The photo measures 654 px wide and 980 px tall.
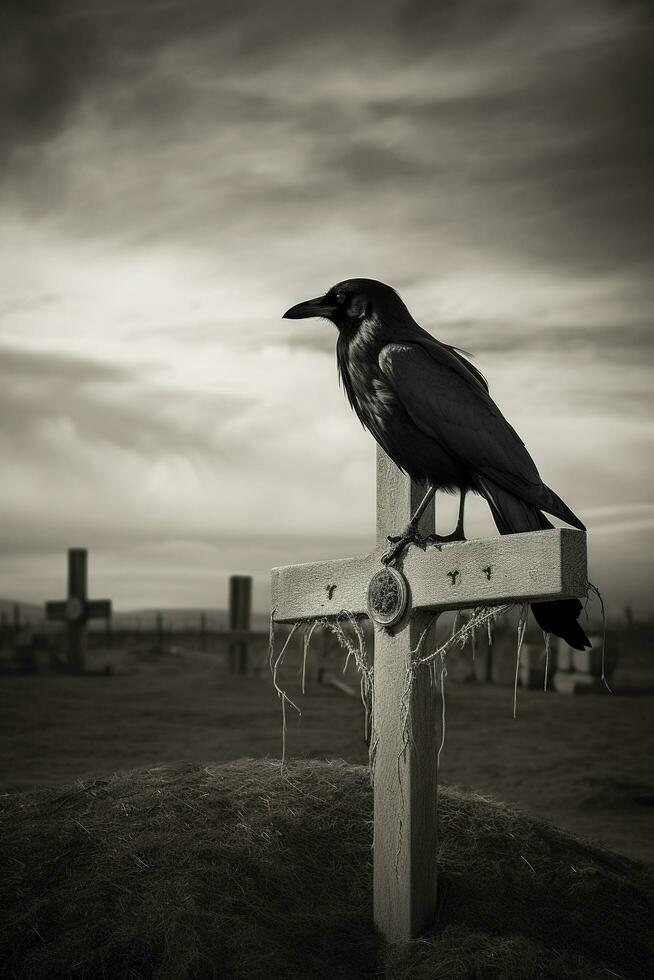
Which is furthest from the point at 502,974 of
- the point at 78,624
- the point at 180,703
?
the point at 78,624

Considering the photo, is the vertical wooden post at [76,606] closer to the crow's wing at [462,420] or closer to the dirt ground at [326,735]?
the dirt ground at [326,735]

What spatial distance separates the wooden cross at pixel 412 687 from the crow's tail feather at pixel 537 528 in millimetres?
117

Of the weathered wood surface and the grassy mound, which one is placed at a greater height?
the weathered wood surface

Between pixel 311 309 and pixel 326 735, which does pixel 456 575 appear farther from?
pixel 326 735

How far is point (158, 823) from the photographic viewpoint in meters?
5.08

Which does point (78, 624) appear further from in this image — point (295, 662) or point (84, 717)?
point (295, 662)

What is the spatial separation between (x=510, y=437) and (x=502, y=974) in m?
2.41

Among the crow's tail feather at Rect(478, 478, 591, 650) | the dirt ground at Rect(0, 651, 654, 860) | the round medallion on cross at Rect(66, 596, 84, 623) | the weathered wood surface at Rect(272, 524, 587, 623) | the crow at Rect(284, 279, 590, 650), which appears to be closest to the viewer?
the weathered wood surface at Rect(272, 524, 587, 623)

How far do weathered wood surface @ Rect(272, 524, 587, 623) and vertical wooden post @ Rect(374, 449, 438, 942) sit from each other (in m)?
0.25

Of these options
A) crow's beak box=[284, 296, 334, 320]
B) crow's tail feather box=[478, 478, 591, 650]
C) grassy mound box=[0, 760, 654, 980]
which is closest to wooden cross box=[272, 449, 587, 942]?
crow's tail feather box=[478, 478, 591, 650]

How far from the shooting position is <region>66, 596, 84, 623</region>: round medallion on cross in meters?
20.4

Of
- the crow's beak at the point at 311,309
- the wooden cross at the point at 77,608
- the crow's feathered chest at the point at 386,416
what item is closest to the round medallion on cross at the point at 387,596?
the crow's feathered chest at the point at 386,416

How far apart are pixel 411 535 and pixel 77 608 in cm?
1693

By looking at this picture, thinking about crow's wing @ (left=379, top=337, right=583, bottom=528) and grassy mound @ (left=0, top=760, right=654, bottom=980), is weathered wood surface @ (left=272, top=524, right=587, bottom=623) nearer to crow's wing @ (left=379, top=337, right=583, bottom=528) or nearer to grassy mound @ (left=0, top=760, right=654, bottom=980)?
crow's wing @ (left=379, top=337, right=583, bottom=528)
